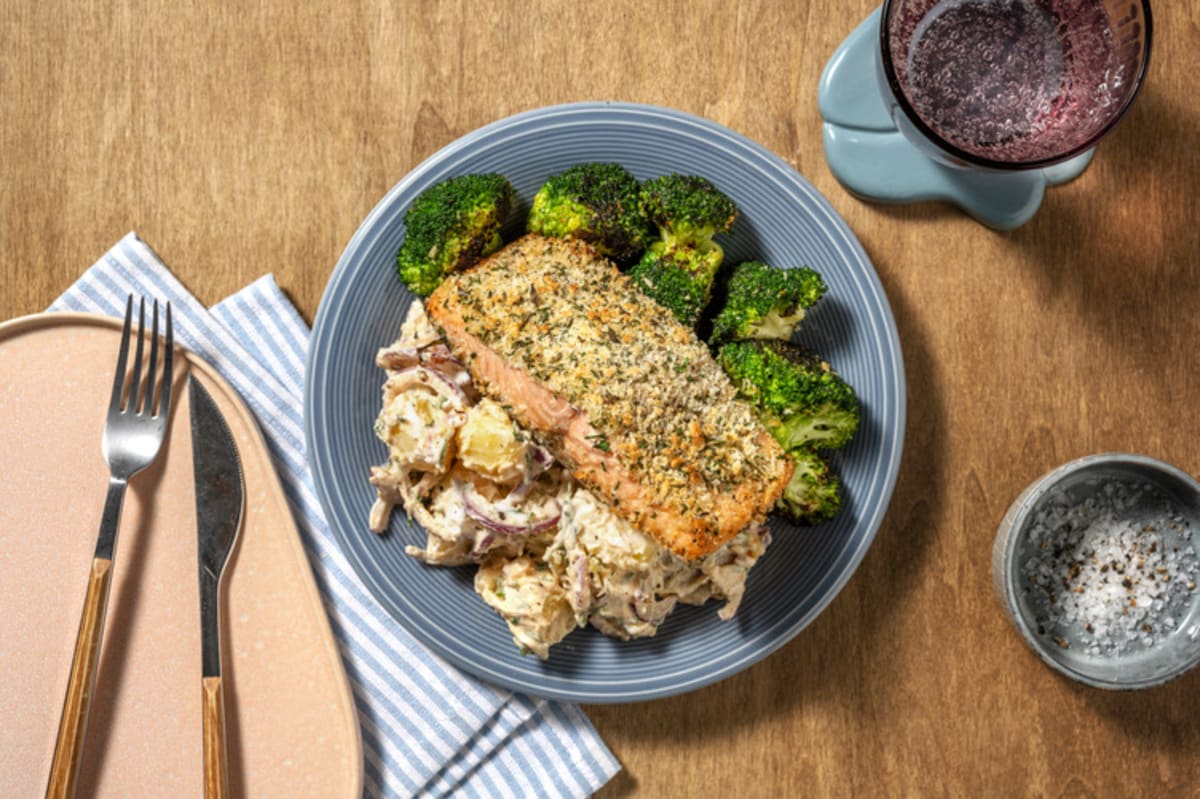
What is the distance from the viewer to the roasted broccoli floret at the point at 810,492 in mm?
2648

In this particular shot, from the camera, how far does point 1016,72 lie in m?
2.61

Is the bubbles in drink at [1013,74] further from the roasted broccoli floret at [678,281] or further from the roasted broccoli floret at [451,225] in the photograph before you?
the roasted broccoli floret at [451,225]

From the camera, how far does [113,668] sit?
9.20 ft

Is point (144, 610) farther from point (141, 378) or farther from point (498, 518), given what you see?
point (498, 518)

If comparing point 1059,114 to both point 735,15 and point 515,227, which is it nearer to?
point 735,15

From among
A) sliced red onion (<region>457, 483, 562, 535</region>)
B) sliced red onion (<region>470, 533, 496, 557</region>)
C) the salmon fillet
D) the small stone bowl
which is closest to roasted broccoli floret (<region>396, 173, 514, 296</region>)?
the salmon fillet

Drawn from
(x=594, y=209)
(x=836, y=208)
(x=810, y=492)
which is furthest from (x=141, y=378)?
(x=836, y=208)

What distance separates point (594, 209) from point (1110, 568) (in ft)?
6.22

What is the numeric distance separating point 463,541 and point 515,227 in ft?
3.02

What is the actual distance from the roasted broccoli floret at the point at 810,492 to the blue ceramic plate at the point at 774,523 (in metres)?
0.10

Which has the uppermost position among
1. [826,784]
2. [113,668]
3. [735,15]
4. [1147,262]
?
[735,15]

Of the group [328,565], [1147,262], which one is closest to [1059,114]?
[1147,262]

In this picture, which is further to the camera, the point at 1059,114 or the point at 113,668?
the point at 113,668

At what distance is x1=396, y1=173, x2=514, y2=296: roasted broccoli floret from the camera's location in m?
2.59
